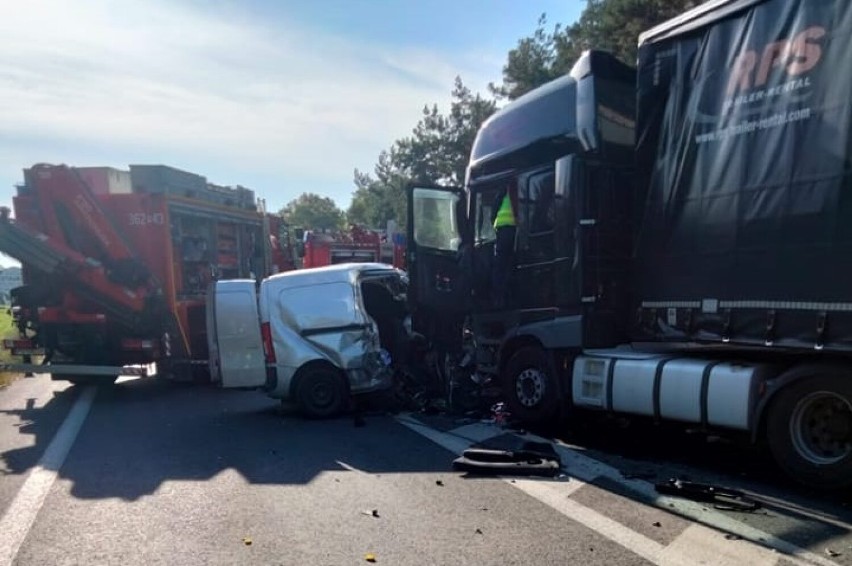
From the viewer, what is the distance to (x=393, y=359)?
902cm

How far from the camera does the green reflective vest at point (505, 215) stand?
7.51 meters

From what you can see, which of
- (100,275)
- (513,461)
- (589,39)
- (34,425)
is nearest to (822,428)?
(513,461)

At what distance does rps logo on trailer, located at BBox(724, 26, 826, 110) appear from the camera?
4.74 metres

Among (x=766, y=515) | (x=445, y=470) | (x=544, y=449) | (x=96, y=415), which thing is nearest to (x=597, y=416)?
(x=544, y=449)

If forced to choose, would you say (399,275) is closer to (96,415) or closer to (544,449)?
(544,449)

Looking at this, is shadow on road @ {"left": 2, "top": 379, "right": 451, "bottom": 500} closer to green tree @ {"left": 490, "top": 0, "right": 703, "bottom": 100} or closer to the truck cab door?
the truck cab door

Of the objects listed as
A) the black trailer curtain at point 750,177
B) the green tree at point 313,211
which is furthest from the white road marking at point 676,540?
the green tree at point 313,211

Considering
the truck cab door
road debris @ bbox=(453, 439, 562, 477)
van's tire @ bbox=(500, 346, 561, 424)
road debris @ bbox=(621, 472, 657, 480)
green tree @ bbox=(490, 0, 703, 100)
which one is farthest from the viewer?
green tree @ bbox=(490, 0, 703, 100)

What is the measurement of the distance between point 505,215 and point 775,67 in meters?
3.19

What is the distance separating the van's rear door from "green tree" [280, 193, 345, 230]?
265 feet

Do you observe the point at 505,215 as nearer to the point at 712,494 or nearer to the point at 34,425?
the point at 712,494

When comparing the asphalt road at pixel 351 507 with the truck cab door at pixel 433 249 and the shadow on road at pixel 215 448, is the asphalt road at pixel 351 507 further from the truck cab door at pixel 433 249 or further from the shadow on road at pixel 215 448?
the truck cab door at pixel 433 249

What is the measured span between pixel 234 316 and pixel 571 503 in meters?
5.17

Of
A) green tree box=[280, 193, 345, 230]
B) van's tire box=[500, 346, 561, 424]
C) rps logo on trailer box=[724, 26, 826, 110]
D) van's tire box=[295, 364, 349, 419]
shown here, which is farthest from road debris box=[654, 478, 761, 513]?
green tree box=[280, 193, 345, 230]
